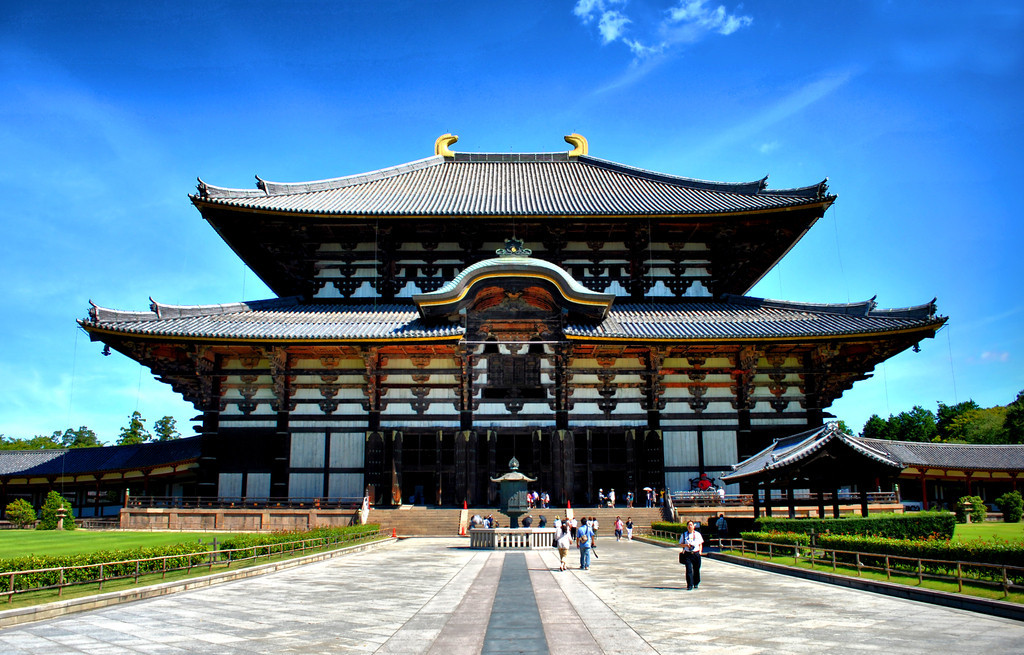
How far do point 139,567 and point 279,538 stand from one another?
583 centimetres

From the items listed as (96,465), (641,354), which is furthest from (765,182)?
(96,465)

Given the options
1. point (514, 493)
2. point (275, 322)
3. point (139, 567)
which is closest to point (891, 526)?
point (514, 493)

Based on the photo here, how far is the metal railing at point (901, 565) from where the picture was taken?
40.1 ft

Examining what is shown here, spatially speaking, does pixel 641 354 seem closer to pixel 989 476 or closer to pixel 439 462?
pixel 439 462

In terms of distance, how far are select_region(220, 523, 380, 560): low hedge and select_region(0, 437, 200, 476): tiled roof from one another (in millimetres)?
16002

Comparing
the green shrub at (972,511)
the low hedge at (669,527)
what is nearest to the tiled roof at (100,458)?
the low hedge at (669,527)

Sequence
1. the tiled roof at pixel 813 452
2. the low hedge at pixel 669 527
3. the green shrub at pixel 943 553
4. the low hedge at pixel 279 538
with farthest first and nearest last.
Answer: the low hedge at pixel 669 527, the tiled roof at pixel 813 452, the low hedge at pixel 279 538, the green shrub at pixel 943 553

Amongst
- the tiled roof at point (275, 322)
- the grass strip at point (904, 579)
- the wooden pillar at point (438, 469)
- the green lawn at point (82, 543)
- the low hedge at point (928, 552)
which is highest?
the tiled roof at point (275, 322)

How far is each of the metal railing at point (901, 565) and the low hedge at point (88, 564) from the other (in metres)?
14.7

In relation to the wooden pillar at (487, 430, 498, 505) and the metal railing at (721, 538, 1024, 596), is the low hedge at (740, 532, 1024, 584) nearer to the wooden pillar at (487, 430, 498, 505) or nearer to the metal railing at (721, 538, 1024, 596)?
the metal railing at (721, 538, 1024, 596)

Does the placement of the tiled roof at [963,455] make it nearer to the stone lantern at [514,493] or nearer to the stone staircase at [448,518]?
the stone staircase at [448,518]

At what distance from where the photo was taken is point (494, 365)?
3284 cm

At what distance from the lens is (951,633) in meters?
9.58

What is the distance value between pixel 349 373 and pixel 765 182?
22789 millimetres
